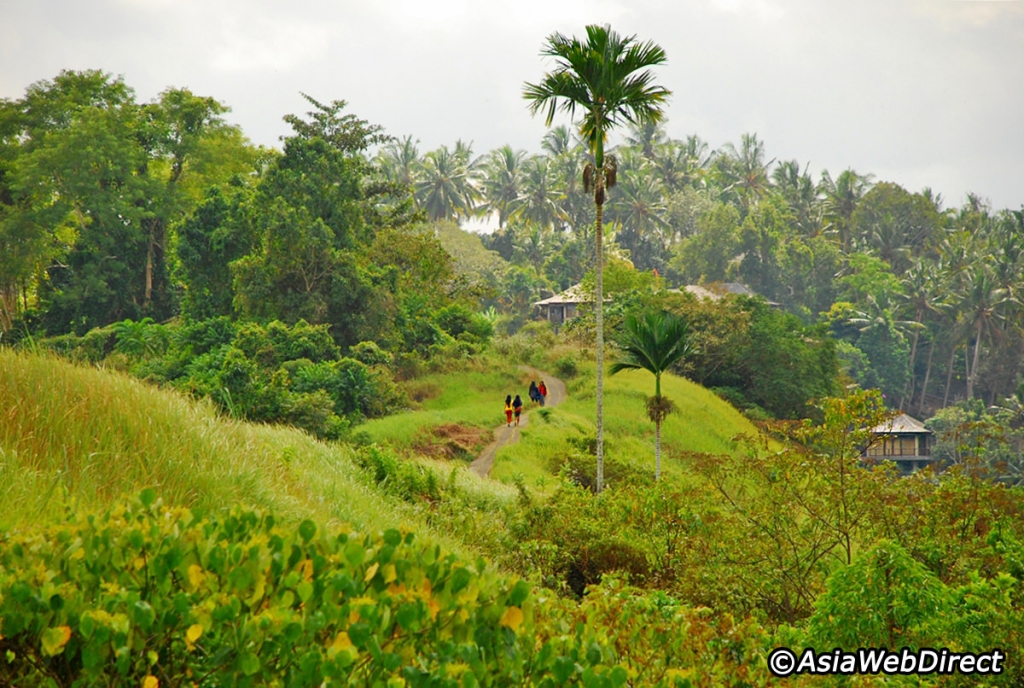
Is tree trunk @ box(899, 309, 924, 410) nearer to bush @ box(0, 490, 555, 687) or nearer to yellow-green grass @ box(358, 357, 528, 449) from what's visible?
yellow-green grass @ box(358, 357, 528, 449)

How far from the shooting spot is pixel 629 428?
91.4 feet

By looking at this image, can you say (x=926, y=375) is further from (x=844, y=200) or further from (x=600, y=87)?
(x=600, y=87)

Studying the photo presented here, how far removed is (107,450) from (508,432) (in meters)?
18.2

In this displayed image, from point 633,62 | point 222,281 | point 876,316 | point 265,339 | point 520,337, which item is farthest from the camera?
point 876,316

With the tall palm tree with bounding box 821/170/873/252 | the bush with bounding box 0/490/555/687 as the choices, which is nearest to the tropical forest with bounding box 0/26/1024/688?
the bush with bounding box 0/490/555/687

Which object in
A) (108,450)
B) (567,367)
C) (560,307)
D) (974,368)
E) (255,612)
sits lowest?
(255,612)

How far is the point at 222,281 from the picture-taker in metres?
32.9

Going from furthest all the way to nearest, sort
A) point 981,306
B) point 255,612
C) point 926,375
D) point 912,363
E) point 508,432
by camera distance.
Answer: point 926,375 → point 912,363 → point 981,306 → point 508,432 → point 255,612

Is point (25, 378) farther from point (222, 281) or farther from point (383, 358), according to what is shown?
point (222, 281)

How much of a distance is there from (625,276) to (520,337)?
30.0 ft

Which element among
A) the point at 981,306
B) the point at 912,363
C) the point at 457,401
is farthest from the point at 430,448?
the point at 912,363

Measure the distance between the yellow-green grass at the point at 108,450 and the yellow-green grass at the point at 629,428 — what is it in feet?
29.7

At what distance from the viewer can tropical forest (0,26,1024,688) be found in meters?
3.41

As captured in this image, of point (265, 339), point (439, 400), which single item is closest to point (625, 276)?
point (439, 400)
